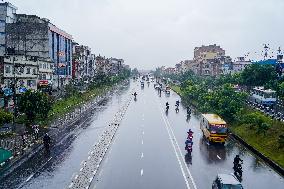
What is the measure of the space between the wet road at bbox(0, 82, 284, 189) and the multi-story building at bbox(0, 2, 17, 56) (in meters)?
50.0

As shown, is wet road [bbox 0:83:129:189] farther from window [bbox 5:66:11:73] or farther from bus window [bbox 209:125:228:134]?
window [bbox 5:66:11:73]

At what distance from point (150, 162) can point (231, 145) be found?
12.6m

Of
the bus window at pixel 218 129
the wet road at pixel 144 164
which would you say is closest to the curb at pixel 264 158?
the wet road at pixel 144 164

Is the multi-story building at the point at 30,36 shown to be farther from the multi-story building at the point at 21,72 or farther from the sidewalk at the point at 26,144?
the sidewalk at the point at 26,144

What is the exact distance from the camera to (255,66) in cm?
8606

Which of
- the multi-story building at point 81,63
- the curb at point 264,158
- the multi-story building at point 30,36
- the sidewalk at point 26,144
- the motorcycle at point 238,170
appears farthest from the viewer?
the multi-story building at point 81,63

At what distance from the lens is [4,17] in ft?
302

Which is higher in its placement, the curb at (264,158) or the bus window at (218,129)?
the bus window at (218,129)

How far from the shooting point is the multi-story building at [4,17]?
91438 mm

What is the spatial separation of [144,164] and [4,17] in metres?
70.3

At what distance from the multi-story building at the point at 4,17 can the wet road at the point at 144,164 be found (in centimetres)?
5004

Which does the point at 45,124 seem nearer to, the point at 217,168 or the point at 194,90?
the point at 217,168

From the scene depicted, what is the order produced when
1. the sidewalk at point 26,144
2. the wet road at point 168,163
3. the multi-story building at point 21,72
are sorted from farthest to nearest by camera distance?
the multi-story building at point 21,72
the sidewalk at point 26,144
the wet road at point 168,163

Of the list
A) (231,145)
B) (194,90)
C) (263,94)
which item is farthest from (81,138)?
(194,90)
